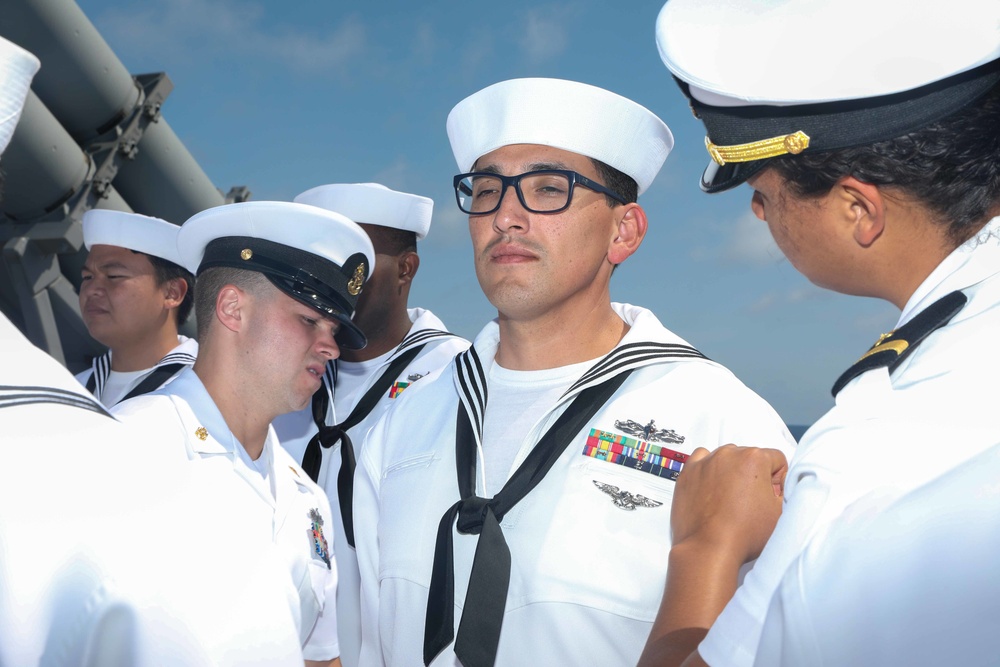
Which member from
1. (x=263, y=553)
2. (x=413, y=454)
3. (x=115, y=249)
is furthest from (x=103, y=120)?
(x=263, y=553)

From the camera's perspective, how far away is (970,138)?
1.33m

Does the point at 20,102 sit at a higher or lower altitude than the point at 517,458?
higher

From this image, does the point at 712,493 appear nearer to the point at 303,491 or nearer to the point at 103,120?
the point at 303,491

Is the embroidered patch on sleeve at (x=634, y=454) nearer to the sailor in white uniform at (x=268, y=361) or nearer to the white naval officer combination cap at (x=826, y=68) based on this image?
the white naval officer combination cap at (x=826, y=68)

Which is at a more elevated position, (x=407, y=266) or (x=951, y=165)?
(x=407, y=266)

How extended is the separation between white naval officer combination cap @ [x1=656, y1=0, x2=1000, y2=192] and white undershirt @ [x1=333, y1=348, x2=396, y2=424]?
312 cm

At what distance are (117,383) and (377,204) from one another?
176 centimetres

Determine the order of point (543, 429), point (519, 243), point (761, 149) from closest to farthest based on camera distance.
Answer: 1. point (761, 149)
2. point (543, 429)
3. point (519, 243)

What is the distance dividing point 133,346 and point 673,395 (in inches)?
138

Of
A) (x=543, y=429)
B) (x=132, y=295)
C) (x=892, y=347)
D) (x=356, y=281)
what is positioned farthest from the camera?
(x=132, y=295)

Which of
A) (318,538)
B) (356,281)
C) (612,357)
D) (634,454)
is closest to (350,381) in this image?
(356,281)

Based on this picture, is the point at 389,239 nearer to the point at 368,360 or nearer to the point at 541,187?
the point at 368,360

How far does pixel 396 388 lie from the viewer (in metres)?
4.29

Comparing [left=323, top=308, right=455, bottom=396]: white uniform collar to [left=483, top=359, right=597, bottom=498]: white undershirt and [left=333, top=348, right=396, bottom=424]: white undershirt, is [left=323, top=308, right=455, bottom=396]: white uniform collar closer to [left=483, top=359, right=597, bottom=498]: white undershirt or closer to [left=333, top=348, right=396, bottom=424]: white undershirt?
[left=333, top=348, right=396, bottom=424]: white undershirt
